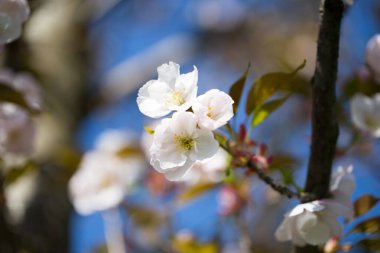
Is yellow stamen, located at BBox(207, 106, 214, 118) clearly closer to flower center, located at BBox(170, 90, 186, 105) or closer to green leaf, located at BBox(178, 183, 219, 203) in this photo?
flower center, located at BBox(170, 90, 186, 105)

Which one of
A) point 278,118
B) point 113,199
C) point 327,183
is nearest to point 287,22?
point 278,118

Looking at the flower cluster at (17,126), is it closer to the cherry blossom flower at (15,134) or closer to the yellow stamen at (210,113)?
the cherry blossom flower at (15,134)

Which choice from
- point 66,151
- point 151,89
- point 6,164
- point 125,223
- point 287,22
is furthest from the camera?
point 287,22

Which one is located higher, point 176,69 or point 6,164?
point 6,164

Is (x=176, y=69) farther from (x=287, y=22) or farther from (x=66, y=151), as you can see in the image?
(x=287, y=22)

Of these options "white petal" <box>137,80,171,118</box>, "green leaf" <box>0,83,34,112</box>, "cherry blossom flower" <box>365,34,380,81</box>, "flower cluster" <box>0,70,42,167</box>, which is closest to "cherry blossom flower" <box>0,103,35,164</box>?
"flower cluster" <box>0,70,42,167</box>

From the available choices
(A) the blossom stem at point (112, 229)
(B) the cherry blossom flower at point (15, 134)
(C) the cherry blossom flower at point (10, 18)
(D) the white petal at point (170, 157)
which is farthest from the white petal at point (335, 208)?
(A) the blossom stem at point (112, 229)
